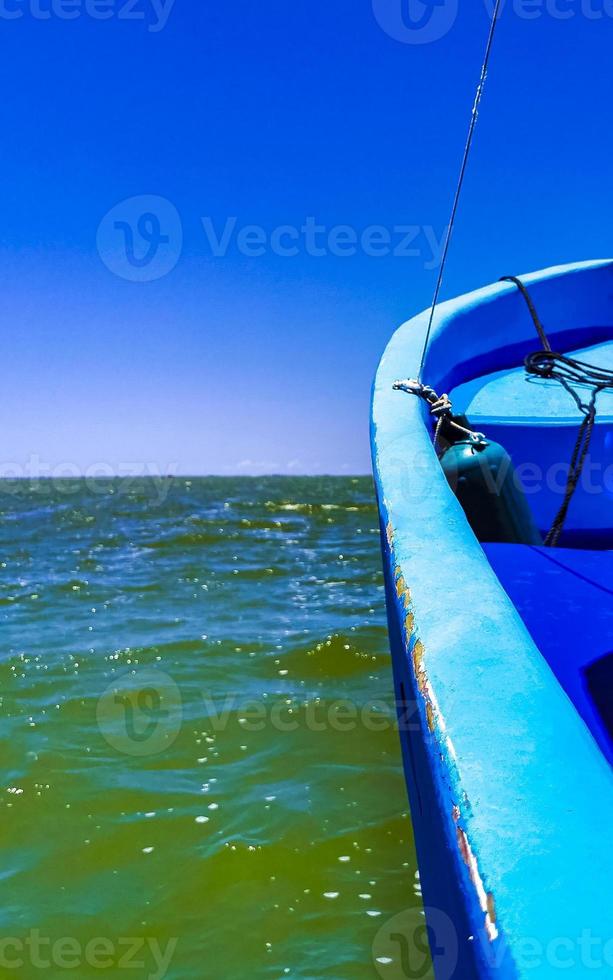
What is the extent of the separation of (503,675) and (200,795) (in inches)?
77.1

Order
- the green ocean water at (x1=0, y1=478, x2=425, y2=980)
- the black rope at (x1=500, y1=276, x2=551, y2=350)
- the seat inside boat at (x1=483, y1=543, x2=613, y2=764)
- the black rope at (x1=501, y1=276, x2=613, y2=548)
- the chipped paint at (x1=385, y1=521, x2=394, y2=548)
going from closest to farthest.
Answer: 1. the seat inside boat at (x1=483, y1=543, x2=613, y2=764)
2. the chipped paint at (x1=385, y1=521, x2=394, y2=548)
3. the green ocean water at (x1=0, y1=478, x2=425, y2=980)
4. the black rope at (x1=501, y1=276, x2=613, y2=548)
5. the black rope at (x1=500, y1=276, x2=551, y2=350)

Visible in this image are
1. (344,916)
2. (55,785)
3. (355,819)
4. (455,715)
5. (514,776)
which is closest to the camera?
(514,776)

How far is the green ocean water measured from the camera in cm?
179

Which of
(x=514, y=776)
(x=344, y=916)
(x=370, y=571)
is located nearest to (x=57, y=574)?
(x=370, y=571)

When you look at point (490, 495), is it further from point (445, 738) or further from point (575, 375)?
point (575, 375)

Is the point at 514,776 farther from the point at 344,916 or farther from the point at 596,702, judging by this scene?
the point at 344,916

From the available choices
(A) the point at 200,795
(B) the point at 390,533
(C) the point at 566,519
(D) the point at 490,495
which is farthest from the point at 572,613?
(A) the point at 200,795

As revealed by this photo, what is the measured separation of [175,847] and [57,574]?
18.6 feet

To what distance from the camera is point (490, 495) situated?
188 centimetres

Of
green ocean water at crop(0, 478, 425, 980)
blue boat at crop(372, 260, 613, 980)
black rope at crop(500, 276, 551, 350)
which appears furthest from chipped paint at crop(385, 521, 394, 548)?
black rope at crop(500, 276, 551, 350)

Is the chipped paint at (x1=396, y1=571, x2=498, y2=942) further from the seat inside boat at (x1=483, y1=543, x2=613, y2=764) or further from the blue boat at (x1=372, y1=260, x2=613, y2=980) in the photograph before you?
the seat inside boat at (x1=483, y1=543, x2=613, y2=764)

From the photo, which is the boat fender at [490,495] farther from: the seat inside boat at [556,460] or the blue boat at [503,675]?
the seat inside boat at [556,460]

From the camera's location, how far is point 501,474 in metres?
1.92

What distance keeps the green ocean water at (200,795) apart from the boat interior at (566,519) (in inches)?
40.0
